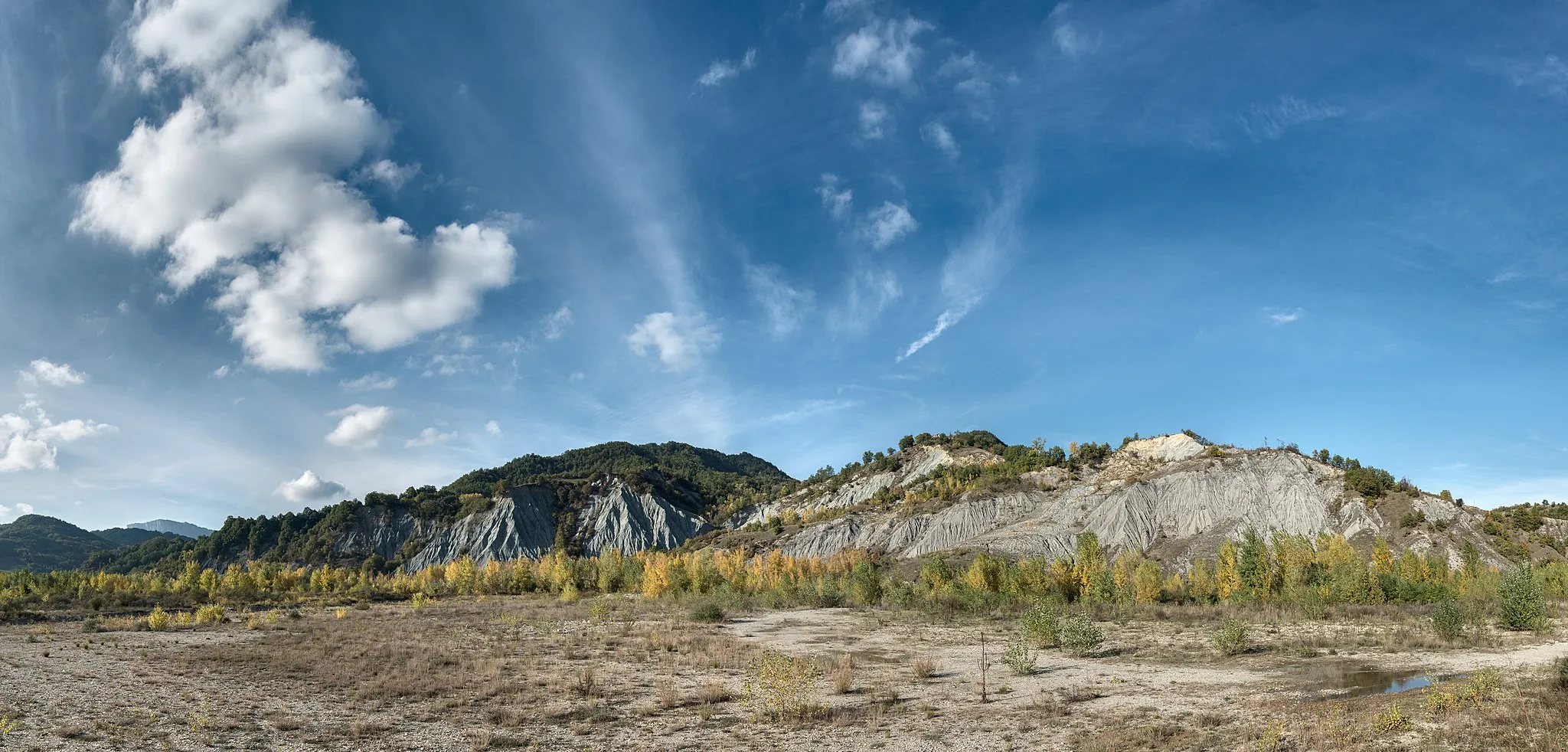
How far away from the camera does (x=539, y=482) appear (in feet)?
650

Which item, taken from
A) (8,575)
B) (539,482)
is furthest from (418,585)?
(539,482)

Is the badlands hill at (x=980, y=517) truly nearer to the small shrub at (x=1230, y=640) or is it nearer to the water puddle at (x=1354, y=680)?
the small shrub at (x=1230, y=640)

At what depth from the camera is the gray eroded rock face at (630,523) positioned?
178 metres

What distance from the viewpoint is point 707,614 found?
54938mm

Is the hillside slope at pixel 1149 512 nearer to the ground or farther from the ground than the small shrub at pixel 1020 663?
farther from the ground

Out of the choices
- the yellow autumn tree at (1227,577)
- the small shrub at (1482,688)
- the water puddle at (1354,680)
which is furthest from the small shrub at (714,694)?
the yellow autumn tree at (1227,577)

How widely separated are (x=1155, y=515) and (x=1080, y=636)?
8532cm

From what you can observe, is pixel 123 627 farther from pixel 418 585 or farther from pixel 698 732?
pixel 418 585

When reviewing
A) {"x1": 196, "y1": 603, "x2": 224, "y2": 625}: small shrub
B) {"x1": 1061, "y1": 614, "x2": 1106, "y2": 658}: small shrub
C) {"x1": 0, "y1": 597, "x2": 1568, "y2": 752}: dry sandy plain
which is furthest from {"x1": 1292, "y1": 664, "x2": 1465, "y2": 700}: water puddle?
{"x1": 196, "y1": 603, "x2": 224, "y2": 625}: small shrub

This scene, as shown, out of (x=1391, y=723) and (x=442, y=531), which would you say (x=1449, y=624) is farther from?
(x=442, y=531)

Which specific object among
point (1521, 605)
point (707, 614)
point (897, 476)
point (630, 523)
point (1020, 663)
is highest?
point (897, 476)

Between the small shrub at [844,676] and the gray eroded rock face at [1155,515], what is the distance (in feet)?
253

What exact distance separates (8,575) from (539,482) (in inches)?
4168

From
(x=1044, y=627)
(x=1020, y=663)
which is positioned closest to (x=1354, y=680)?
(x=1020, y=663)
